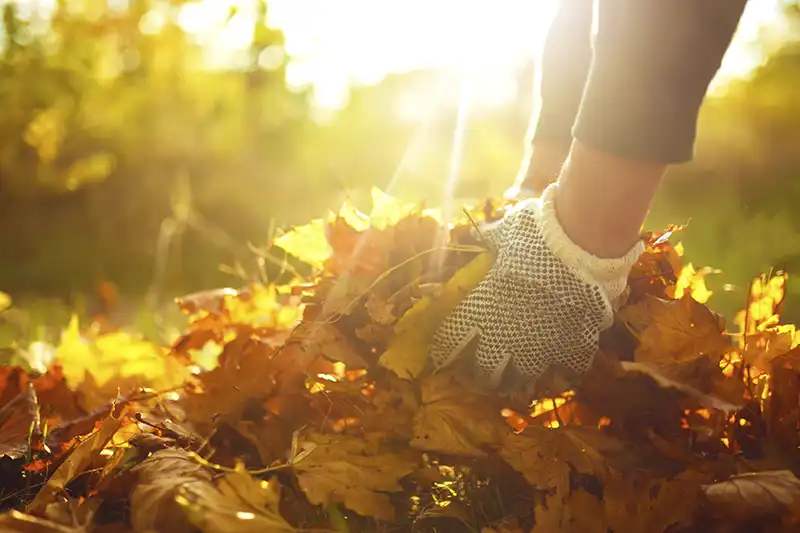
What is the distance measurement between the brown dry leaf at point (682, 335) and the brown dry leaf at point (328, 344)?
449 mm

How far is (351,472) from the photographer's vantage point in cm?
94

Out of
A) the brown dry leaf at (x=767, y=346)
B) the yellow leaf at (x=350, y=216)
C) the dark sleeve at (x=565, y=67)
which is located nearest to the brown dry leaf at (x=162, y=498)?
the yellow leaf at (x=350, y=216)

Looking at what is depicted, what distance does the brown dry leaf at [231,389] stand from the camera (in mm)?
1112

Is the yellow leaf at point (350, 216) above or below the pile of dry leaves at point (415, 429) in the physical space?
above

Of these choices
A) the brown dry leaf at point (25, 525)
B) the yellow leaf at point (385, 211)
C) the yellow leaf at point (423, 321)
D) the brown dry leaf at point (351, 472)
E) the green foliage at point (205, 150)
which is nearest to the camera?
the brown dry leaf at point (25, 525)

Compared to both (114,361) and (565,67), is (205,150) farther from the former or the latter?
(565,67)

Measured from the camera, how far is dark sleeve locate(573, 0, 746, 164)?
866 millimetres

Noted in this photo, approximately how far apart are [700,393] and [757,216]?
5.04 ft

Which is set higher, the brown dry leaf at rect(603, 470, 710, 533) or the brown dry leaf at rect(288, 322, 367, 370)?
the brown dry leaf at rect(288, 322, 367, 370)

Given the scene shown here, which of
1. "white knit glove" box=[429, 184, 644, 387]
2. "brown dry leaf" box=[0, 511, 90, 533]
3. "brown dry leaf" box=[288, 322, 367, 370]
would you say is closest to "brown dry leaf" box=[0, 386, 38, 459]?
"brown dry leaf" box=[0, 511, 90, 533]

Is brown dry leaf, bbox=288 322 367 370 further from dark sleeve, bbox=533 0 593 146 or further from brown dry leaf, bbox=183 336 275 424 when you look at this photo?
dark sleeve, bbox=533 0 593 146

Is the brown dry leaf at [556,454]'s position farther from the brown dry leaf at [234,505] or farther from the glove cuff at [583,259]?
the brown dry leaf at [234,505]

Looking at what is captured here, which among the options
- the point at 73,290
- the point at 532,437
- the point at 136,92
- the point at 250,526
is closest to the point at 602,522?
the point at 532,437

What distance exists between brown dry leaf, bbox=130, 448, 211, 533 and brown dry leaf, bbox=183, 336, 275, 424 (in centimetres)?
21
